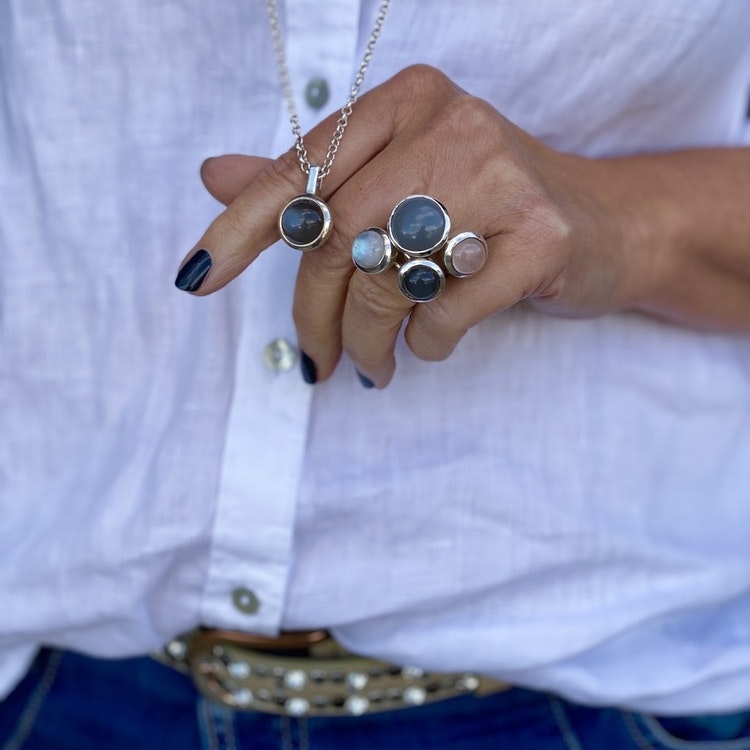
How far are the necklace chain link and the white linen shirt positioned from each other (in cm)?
2

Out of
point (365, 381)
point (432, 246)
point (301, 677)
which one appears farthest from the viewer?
point (301, 677)

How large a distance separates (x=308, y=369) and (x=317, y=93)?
0.28 meters

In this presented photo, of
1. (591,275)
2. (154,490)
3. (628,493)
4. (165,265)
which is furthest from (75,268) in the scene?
(628,493)

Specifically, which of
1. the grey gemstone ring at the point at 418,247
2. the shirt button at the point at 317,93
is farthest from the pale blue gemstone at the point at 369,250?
the shirt button at the point at 317,93

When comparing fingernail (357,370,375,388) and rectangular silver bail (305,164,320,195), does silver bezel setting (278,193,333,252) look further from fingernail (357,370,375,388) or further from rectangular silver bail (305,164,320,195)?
fingernail (357,370,375,388)

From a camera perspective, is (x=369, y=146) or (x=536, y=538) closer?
(x=369, y=146)

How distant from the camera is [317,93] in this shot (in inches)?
32.2

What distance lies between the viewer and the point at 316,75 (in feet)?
2.68

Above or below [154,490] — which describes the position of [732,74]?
above

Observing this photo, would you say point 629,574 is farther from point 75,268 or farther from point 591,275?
point 75,268

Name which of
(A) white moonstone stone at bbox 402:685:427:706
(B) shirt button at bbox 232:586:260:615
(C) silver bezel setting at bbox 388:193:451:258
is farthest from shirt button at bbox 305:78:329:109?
(A) white moonstone stone at bbox 402:685:427:706

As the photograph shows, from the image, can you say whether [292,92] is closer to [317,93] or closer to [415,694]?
[317,93]

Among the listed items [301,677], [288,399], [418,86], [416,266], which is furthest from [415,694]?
[418,86]

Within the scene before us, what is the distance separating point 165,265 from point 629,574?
623mm
